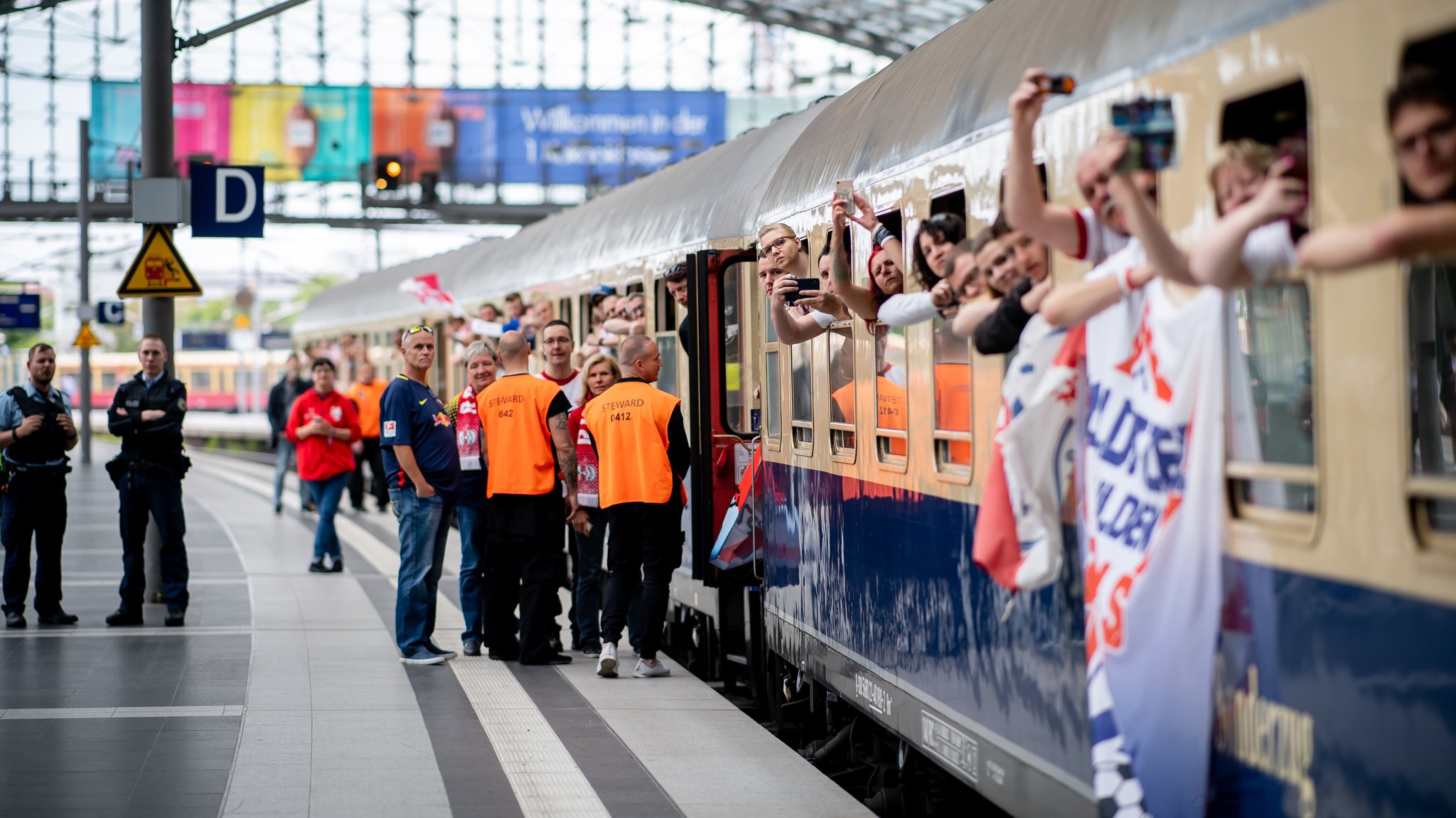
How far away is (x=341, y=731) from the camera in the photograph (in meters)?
8.25

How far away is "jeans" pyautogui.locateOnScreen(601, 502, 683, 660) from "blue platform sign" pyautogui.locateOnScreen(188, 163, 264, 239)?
194 inches

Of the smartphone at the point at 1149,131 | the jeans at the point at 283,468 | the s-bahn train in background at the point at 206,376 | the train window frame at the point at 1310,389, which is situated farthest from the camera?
the s-bahn train in background at the point at 206,376

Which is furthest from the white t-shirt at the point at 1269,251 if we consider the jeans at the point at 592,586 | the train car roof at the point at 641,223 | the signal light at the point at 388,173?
the signal light at the point at 388,173

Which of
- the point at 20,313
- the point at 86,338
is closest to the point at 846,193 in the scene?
the point at 86,338

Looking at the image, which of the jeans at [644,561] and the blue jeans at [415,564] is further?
the blue jeans at [415,564]

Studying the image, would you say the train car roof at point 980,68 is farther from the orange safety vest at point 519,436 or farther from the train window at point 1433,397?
the orange safety vest at point 519,436

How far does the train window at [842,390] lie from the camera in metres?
7.37

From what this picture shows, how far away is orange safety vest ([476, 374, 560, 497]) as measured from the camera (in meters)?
10.2

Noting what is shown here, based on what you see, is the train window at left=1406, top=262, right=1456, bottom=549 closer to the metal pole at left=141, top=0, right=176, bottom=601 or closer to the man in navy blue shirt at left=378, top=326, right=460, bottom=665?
the man in navy blue shirt at left=378, top=326, right=460, bottom=665

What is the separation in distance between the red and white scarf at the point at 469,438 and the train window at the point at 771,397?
2160 millimetres

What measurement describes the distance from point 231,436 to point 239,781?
47.3 meters

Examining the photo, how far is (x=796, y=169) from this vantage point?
8.52 metres

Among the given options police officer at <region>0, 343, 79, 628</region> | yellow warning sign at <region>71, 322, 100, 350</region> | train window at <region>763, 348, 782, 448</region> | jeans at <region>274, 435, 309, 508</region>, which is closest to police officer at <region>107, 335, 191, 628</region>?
police officer at <region>0, 343, 79, 628</region>

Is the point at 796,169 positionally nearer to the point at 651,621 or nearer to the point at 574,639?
the point at 651,621
